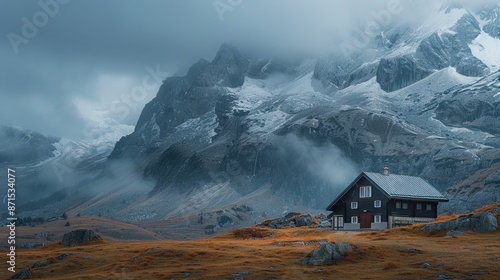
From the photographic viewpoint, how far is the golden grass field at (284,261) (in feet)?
187

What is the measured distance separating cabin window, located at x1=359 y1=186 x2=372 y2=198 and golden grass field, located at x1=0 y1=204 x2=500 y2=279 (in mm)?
22825

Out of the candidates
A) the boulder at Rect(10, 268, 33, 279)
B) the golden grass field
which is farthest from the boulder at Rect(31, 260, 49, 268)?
the boulder at Rect(10, 268, 33, 279)

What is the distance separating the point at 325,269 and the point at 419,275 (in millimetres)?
9753

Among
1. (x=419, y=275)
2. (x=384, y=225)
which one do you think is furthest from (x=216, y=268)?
(x=384, y=225)

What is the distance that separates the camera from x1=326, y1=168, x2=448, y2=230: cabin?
108 m

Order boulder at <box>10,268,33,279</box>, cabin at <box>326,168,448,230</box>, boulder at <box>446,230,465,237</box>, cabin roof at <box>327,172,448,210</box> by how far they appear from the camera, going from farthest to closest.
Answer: cabin roof at <box>327,172,448,210</box> < cabin at <box>326,168,448,230</box> < boulder at <box>446,230,465,237</box> < boulder at <box>10,268,33,279</box>

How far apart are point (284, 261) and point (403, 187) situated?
5198 centimetres

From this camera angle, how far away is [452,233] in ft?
258

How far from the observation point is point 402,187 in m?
111

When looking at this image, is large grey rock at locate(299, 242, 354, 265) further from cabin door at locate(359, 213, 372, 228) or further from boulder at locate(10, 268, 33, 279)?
cabin door at locate(359, 213, 372, 228)

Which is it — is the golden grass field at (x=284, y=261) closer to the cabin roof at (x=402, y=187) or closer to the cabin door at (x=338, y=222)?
the cabin roof at (x=402, y=187)

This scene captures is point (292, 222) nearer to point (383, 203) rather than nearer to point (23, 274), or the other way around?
point (383, 203)

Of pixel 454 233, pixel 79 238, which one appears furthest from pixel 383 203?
pixel 79 238

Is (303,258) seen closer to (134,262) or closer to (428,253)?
(428,253)
